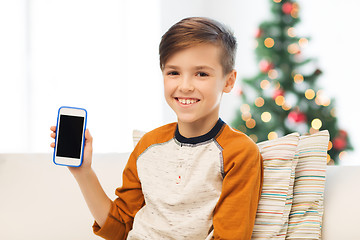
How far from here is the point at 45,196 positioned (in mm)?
1632

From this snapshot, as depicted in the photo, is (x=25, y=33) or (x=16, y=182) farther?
(x=25, y=33)

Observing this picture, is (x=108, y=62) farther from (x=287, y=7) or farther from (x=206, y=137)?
(x=206, y=137)

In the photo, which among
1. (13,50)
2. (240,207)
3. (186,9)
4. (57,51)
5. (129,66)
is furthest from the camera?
(186,9)

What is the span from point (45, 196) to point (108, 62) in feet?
7.08

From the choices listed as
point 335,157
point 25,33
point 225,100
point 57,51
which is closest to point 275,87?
point 335,157

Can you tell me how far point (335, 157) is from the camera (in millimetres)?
3332

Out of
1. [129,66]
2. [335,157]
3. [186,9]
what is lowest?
[335,157]

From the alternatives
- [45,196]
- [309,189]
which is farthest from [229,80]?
[45,196]

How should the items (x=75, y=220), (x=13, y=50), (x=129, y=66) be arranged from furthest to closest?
(x=129, y=66), (x=13, y=50), (x=75, y=220)

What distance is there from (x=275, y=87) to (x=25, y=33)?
6.36ft

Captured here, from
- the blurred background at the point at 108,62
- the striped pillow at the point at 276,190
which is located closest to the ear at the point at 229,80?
the striped pillow at the point at 276,190

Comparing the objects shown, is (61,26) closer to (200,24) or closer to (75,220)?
(75,220)

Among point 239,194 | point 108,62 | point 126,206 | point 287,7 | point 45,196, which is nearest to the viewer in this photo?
point 239,194

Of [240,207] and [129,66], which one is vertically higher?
[129,66]
